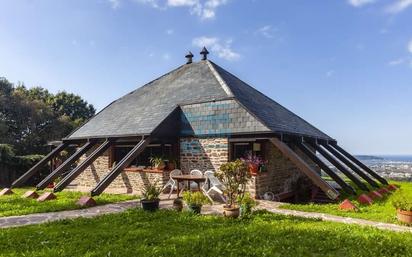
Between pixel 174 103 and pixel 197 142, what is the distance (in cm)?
289

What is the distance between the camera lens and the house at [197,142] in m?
13.7

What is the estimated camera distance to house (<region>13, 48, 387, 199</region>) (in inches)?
538

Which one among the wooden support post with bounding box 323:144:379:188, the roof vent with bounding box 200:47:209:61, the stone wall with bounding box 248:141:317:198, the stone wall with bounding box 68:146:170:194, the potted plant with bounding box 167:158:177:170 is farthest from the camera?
the roof vent with bounding box 200:47:209:61

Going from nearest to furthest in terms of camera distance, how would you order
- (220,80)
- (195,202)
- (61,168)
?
(195,202) → (61,168) → (220,80)

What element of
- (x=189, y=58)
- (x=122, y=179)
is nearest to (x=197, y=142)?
(x=122, y=179)

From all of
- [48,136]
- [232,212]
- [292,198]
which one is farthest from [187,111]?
[48,136]

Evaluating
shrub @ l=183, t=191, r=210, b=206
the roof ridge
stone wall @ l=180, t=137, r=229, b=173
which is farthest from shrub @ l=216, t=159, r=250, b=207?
the roof ridge

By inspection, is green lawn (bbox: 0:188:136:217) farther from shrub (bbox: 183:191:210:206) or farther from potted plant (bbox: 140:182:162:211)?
shrub (bbox: 183:191:210:206)

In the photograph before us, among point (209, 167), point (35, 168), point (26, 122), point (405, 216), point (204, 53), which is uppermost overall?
point (204, 53)

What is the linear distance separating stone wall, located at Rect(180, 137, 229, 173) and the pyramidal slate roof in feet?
5.65

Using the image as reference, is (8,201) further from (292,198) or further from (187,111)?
(292,198)

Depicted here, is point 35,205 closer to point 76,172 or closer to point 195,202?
point 76,172

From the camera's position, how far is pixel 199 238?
6.70m

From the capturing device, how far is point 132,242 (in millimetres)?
6605
